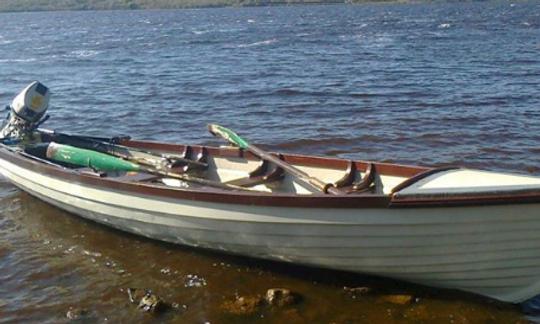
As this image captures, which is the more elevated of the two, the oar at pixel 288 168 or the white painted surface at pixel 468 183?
the white painted surface at pixel 468 183

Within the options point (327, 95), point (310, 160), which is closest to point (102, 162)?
point (310, 160)

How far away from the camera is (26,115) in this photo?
43.7 feet

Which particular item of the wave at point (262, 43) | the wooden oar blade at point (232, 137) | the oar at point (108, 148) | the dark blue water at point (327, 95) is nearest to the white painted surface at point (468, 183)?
the wooden oar blade at point (232, 137)

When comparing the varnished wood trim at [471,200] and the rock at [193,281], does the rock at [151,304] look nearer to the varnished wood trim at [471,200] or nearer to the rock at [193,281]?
the rock at [193,281]

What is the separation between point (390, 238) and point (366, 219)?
42 centimetres

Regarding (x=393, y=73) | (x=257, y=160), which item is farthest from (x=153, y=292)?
(x=393, y=73)

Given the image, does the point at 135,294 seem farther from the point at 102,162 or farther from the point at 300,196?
the point at 102,162

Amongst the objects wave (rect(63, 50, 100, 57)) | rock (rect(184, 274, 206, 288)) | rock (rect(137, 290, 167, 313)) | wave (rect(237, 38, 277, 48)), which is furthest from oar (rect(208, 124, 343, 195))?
wave (rect(237, 38, 277, 48))

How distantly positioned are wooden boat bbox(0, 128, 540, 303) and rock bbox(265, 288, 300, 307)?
562 millimetres

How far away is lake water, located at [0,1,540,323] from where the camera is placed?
8664 millimetres

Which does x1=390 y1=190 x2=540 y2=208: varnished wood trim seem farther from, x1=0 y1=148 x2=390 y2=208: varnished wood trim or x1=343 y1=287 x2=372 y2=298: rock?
x1=343 y1=287 x2=372 y2=298: rock

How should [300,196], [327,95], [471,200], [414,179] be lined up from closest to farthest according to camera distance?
[471,200], [300,196], [414,179], [327,95]

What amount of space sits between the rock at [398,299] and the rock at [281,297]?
1.19 m

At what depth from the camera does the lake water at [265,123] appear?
8664 mm
